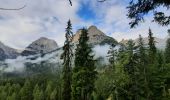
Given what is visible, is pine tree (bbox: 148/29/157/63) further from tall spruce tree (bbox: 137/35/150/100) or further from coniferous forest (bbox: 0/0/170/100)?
tall spruce tree (bbox: 137/35/150/100)

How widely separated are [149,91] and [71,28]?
61.1 feet

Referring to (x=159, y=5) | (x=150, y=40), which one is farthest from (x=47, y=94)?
(x=159, y=5)

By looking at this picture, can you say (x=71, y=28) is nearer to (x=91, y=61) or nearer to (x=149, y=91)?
(x=91, y=61)

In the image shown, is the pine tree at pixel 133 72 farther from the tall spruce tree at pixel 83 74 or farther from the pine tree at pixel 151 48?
the pine tree at pixel 151 48

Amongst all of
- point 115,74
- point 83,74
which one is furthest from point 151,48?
point 83,74

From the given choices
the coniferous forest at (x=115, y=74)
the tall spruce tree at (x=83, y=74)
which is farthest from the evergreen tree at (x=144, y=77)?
the tall spruce tree at (x=83, y=74)

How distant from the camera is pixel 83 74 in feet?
167

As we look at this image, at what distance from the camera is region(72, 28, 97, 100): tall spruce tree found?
167ft

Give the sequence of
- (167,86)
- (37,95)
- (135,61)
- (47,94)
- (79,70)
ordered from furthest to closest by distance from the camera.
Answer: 1. (47,94)
2. (37,95)
3. (167,86)
4. (135,61)
5. (79,70)

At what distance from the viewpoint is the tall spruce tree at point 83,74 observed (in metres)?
50.8

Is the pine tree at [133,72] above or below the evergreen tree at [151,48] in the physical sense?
below

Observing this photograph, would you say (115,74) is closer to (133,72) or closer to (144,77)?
(133,72)

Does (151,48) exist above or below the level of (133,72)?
above

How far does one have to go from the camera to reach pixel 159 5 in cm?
930
